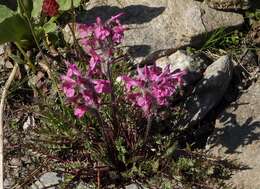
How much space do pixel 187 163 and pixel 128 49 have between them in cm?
95

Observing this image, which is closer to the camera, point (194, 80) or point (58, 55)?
point (194, 80)

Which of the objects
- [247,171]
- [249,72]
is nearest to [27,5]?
[249,72]

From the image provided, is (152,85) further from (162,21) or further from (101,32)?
(162,21)

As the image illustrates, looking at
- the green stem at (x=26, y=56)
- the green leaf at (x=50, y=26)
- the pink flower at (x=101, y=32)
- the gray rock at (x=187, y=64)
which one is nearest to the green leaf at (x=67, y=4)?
the green leaf at (x=50, y=26)

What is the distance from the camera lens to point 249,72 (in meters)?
3.66

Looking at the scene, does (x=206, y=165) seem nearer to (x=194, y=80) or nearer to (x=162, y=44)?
(x=194, y=80)

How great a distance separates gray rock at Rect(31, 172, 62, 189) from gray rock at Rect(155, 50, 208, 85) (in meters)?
0.95

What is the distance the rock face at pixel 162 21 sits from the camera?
3.74m

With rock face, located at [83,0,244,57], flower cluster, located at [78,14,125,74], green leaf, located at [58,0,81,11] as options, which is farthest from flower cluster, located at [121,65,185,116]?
green leaf, located at [58,0,81,11]

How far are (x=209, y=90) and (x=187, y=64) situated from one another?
21 centimetres

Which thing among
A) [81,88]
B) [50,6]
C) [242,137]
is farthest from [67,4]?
[242,137]

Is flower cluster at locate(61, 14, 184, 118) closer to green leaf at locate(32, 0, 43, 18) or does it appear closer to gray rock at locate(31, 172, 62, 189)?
gray rock at locate(31, 172, 62, 189)

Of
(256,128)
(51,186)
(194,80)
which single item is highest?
(194,80)

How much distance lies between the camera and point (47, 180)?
3.32m
